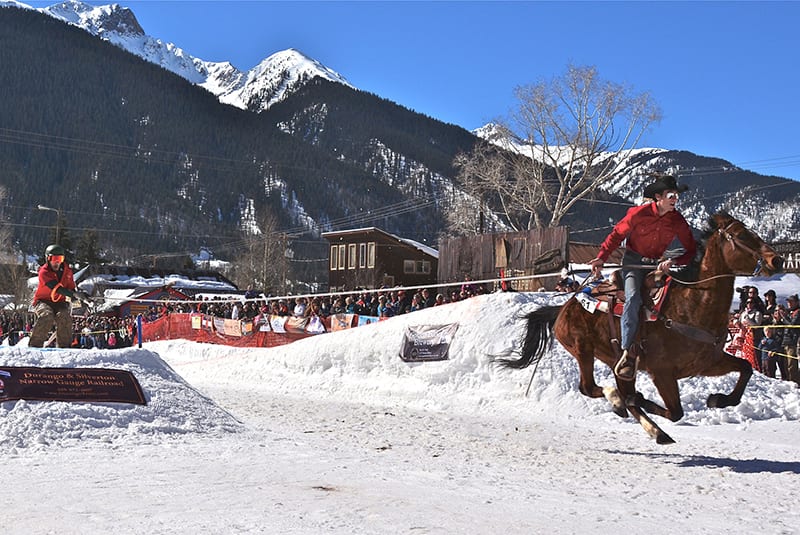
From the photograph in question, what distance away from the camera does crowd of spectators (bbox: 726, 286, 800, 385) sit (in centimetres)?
1430

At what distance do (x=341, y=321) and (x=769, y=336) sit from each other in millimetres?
10938

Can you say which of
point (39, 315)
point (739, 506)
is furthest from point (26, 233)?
point (739, 506)

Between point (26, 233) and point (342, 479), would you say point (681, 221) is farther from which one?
point (26, 233)

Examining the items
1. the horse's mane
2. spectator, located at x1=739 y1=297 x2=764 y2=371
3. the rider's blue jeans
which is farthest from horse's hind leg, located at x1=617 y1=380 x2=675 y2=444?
spectator, located at x1=739 y1=297 x2=764 y2=371

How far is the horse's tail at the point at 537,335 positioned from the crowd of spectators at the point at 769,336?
5365 mm

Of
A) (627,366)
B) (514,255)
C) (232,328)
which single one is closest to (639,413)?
(627,366)

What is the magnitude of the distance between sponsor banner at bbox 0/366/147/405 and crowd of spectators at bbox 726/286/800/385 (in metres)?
10.3

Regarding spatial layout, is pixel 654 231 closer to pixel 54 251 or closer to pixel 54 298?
pixel 54 298

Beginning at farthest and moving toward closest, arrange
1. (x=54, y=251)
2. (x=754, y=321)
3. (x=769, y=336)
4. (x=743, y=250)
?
(x=754, y=321)
(x=769, y=336)
(x=54, y=251)
(x=743, y=250)

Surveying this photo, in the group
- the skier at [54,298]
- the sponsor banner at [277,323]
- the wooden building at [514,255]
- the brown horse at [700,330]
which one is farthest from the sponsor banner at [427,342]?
the wooden building at [514,255]

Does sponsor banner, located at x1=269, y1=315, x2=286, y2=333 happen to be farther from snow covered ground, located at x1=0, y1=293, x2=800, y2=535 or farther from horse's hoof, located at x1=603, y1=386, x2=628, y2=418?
horse's hoof, located at x1=603, y1=386, x2=628, y2=418

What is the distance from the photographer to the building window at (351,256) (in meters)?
67.2

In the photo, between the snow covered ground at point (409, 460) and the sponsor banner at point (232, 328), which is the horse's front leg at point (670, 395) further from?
the sponsor banner at point (232, 328)

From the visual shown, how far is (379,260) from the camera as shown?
6519cm
